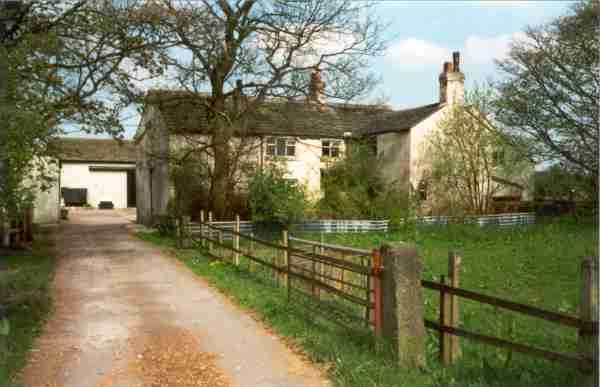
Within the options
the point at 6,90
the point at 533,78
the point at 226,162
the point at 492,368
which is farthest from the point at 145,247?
the point at 492,368

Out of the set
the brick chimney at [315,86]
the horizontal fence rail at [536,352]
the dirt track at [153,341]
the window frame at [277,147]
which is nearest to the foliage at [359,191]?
the window frame at [277,147]

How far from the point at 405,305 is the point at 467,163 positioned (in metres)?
25.8

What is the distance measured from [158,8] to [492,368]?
15.5 m

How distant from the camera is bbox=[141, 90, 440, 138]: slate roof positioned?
24.3 m

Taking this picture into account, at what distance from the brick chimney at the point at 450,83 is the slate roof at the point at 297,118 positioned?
0.83m

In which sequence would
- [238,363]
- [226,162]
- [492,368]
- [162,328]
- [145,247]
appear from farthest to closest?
1. [226,162]
2. [145,247]
3. [162,328]
4. [238,363]
5. [492,368]

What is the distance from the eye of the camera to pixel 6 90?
10.2m

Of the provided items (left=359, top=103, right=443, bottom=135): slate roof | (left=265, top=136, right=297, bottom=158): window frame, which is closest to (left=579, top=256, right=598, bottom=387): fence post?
Answer: (left=265, top=136, right=297, bottom=158): window frame

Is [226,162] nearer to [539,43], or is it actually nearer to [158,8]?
[158,8]

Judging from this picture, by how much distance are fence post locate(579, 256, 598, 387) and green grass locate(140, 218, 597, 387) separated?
0.42 meters

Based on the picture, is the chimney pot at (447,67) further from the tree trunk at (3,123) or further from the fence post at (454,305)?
the fence post at (454,305)

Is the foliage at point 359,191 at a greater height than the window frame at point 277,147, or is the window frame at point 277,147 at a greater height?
the window frame at point 277,147

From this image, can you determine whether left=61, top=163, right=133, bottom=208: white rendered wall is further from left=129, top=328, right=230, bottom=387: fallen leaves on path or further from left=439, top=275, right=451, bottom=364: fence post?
left=439, top=275, right=451, bottom=364: fence post

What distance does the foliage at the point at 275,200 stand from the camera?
A: 78.6ft
